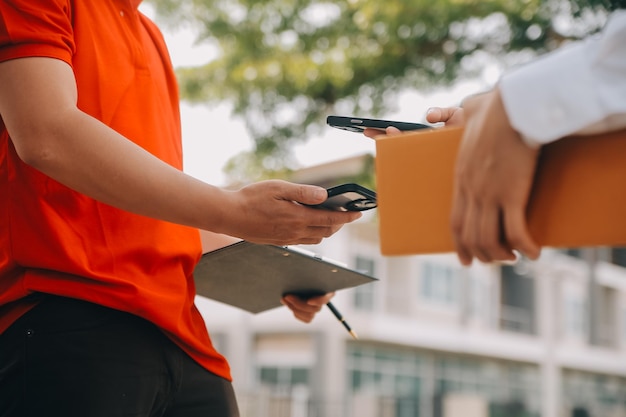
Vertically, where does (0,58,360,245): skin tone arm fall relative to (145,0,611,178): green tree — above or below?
below

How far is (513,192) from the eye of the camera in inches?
23.5

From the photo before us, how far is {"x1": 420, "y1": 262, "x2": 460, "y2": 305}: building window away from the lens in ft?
57.8

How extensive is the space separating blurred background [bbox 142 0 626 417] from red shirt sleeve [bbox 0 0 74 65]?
1.47 ft

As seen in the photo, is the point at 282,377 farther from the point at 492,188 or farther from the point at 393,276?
the point at 492,188

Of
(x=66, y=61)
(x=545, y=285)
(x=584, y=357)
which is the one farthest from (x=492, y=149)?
(x=584, y=357)

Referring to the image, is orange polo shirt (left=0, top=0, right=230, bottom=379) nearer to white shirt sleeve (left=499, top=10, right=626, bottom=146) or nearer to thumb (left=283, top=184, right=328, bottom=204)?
thumb (left=283, top=184, right=328, bottom=204)

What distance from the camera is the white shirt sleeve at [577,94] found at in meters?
0.57

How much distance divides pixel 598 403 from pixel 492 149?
24.4 meters

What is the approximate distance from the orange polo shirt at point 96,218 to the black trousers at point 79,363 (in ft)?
0.08

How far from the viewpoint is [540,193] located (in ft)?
2.02

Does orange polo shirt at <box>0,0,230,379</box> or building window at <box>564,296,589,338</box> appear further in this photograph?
building window at <box>564,296,589,338</box>

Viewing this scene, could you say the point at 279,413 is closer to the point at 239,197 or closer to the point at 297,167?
the point at 297,167

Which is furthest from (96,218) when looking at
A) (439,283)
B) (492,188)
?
(439,283)

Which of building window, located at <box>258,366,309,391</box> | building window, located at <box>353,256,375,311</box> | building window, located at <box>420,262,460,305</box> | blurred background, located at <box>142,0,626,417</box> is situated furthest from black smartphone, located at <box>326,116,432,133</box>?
building window, located at <box>420,262,460,305</box>
